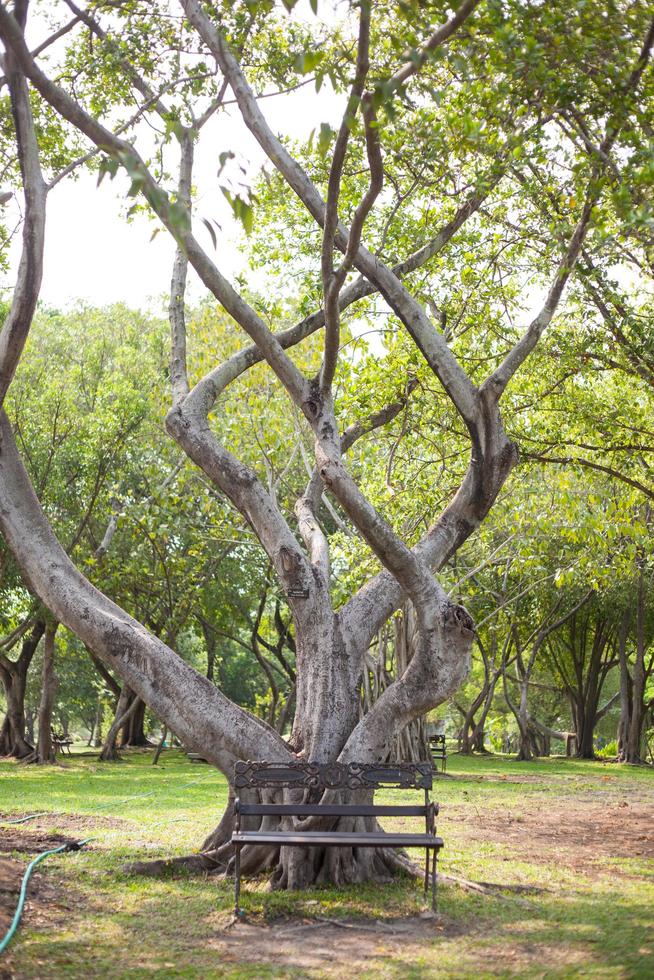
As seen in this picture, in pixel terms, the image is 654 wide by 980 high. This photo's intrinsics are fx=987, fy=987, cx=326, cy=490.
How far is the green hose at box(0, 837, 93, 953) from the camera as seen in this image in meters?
5.86

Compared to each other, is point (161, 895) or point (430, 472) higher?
point (430, 472)

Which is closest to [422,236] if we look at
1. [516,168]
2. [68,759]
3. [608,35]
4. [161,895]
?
[516,168]

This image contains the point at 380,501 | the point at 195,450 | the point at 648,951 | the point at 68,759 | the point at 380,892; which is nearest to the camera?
the point at 648,951

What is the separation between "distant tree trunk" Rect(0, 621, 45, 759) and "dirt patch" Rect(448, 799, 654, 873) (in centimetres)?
1560

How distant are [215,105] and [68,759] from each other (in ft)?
68.3

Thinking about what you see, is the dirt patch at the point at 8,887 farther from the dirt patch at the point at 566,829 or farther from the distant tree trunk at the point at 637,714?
the distant tree trunk at the point at 637,714

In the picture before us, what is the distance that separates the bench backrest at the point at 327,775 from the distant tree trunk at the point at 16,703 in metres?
19.1

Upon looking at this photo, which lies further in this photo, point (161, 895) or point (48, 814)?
point (48, 814)

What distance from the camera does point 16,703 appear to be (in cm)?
2734

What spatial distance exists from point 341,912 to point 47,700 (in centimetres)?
1739

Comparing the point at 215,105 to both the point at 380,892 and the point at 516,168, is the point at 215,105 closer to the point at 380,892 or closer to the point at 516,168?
the point at 516,168

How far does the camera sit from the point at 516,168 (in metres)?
10.2

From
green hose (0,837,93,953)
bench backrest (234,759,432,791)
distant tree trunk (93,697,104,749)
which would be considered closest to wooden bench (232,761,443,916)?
bench backrest (234,759,432,791)

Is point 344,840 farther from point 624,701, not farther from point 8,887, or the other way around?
point 624,701
